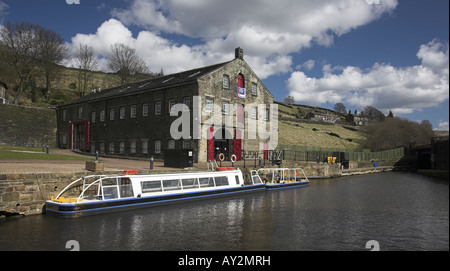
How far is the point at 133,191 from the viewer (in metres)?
17.5

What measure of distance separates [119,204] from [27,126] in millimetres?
38015

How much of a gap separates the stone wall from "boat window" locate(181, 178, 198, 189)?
35.8 m

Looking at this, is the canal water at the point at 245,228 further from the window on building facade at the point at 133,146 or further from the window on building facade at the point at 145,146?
the window on building facade at the point at 133,146

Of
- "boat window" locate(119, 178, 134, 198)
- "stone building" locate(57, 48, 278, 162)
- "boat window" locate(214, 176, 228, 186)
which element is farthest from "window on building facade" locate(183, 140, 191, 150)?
"boat window" locate(119, 178, 134, 198)

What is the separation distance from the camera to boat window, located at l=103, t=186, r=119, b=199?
55.2 feet

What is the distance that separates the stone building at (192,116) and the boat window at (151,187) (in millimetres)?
11308

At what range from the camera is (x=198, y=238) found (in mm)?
11742

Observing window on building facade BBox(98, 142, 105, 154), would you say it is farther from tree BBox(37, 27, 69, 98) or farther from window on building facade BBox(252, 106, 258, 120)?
tree BBox(37, 27, 69, 98)

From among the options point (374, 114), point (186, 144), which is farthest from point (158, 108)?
point (374, 114)

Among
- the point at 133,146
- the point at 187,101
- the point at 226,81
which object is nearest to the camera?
the point at 187,101

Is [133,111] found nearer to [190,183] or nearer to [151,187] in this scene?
[190,183]

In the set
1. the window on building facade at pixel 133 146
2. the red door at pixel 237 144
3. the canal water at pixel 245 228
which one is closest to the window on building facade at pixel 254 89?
the red door at pixel 237 144
